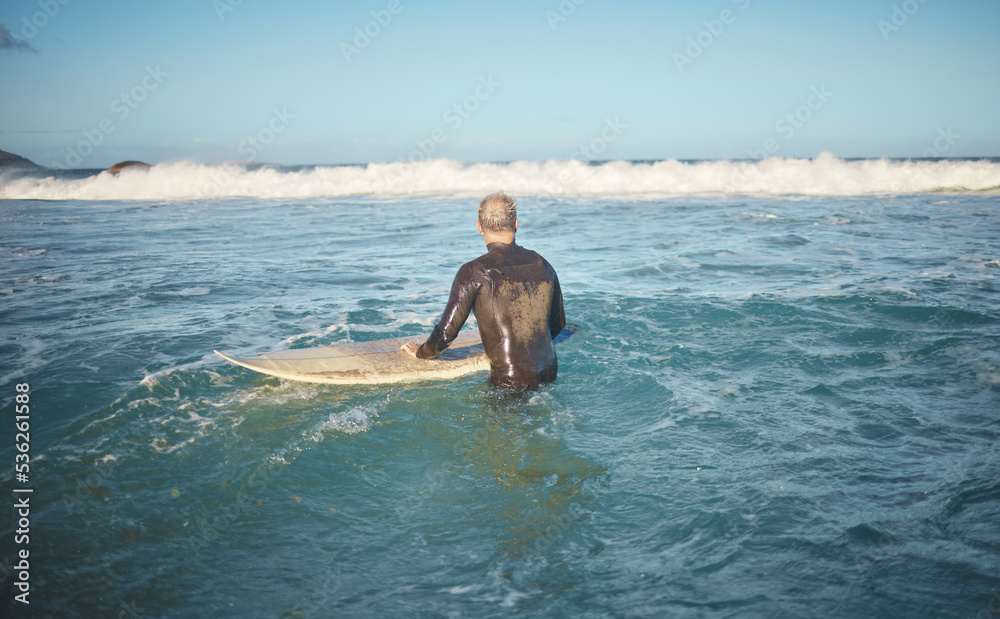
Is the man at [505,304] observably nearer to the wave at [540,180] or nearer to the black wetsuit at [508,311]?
the black wetsuit at [508,311]

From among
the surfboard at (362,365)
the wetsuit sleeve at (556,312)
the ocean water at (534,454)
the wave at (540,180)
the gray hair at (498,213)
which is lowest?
the ocean water at (534,454)

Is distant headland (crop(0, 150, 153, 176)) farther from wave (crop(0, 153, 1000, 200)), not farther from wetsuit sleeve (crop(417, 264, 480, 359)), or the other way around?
wetsuit sleeve (crop(417, 264, 480, 359))

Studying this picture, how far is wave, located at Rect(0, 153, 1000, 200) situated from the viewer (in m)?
24.5

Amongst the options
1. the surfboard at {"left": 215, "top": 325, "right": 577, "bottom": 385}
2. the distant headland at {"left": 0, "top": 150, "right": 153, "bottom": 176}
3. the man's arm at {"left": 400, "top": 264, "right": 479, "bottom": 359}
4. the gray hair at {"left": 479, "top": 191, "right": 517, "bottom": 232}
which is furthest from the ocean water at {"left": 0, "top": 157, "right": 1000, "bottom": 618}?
the distant headland at {"left": 0, "top": 150, "right": 153, "bottom": 176}

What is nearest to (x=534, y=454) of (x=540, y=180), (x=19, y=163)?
(x=540, y=180)

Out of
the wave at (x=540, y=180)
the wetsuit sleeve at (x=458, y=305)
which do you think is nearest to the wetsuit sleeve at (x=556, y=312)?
the wetsuit sleeve at (x=458, y=305)

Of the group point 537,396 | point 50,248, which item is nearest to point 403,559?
point 537,396

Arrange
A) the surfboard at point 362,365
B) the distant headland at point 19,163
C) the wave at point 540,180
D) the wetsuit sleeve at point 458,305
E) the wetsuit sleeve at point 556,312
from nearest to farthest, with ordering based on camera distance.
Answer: the wetsuit sleeve at point 458,305 < the wetsuit sleeve at point 556,312 < the surfboard at point 362,365 < the wave at point 540,180 < the distant headland at point 19,163

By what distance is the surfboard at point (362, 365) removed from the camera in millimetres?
4750

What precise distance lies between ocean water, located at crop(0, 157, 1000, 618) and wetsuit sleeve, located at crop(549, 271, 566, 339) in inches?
17.5

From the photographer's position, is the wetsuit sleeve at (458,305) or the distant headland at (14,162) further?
the distant headland at (14,162)

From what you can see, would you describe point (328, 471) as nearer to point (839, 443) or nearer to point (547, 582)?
point (547, 582)

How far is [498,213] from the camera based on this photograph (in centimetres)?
396

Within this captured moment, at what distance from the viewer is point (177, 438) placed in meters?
4.00
